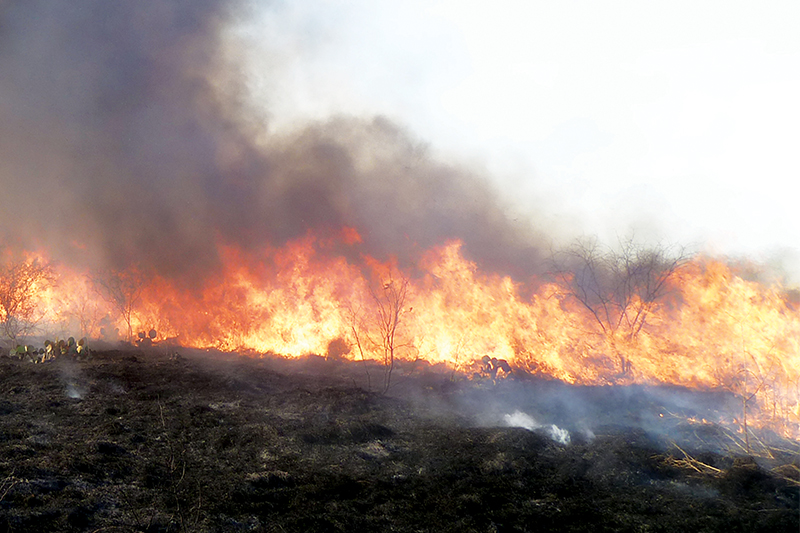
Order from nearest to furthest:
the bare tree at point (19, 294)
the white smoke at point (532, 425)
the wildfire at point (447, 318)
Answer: the white smoke at point (532, 425), the wildfire at point (447, 318), the bare tree at point (19, 294)

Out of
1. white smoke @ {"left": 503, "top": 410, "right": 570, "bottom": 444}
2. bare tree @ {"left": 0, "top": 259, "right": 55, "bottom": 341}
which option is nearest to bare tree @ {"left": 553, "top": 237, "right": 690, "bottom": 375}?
white smoke @ {"left": 503, "top": 410, "right": 570, "bottom": 444}

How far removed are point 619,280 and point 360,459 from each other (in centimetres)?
1787

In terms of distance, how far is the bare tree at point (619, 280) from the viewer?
69.3ft

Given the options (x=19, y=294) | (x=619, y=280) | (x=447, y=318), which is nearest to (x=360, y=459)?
(x=447, y=318)

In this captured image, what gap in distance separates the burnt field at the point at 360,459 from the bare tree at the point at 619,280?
12.6ft

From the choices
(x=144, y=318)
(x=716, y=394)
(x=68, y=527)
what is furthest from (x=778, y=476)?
(x=144, y=318)

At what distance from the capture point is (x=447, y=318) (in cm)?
2272

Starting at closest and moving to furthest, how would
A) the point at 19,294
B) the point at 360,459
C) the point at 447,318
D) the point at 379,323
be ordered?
the point at 360,459 → the point at 447,318 → the point at 379,323 → the point at 19,294

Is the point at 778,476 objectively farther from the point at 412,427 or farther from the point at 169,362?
the point at 169,362

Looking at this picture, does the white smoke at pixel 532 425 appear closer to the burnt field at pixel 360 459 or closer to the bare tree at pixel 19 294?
the burnt field at pixel 360 459

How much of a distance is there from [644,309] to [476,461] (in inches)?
557

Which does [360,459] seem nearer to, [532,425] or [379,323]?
[532,425]

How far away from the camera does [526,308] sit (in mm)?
22328

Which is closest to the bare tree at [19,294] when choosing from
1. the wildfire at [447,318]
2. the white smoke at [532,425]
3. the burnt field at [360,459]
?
the wildfire at [447,318]
